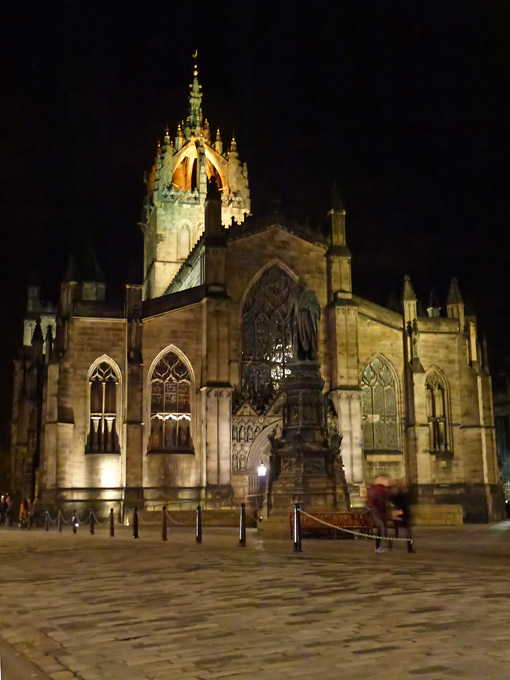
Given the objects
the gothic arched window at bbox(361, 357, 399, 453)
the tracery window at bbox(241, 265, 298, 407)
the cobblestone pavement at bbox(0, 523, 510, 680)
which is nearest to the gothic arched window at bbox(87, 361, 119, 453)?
the tracery window at bbox(241, 265, 298, 407)

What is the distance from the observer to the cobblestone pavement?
553 centimetres

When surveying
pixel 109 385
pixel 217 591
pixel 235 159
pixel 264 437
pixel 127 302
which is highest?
pixel 235 159

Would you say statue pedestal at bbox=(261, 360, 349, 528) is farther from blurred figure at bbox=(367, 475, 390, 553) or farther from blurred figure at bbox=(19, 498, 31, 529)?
blurred figure at bbox=(19, 498, 31, 529)

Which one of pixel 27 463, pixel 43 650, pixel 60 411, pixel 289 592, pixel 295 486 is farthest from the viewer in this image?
pixel 27 463

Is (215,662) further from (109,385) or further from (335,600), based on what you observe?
(109,385)

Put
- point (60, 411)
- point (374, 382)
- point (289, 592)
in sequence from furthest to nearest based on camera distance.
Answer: point (374, 382) < point (60, 411) < point (289, 592)

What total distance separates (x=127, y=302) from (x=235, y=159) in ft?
79.0

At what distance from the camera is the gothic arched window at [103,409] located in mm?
32688

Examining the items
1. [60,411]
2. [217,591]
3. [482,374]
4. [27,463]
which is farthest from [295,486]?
[27,463]

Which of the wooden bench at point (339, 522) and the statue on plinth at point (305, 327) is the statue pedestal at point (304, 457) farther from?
the wooden bench at point (339, 522)

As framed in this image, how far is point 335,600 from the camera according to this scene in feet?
27.9

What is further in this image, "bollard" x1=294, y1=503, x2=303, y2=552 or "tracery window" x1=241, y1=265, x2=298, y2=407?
"tracery window" x1=241, y1=265, x2=298, y2=407

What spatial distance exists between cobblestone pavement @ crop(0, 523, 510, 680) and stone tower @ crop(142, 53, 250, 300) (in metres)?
36.7

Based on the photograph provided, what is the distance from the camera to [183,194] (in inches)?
1988
